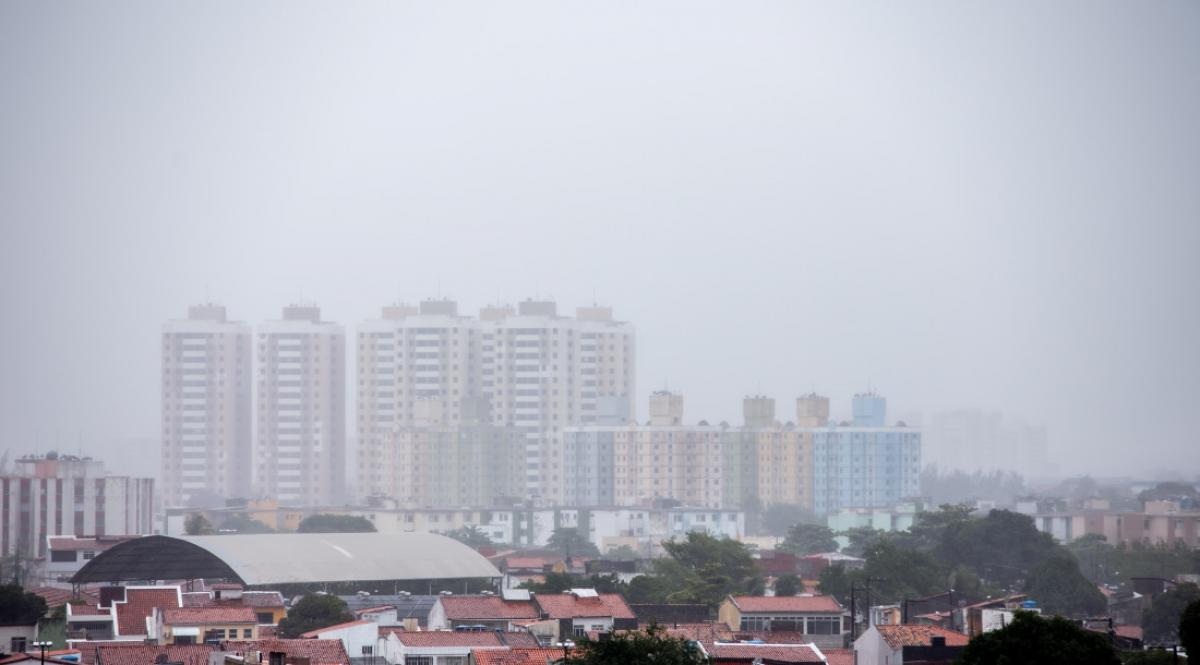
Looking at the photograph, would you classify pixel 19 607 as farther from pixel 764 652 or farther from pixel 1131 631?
pixel 1131 631

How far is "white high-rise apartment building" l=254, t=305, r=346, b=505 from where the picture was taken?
123375 millimetres

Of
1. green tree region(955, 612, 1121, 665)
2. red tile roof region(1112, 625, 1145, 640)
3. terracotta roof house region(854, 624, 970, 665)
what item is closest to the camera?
green tree region(955, 612, 1121, 665)

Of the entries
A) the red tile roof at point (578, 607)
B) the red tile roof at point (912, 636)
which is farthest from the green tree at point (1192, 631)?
the red tile roof at point (578, 607)

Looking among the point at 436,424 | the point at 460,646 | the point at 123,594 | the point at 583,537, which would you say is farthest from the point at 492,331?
the point at 460,646

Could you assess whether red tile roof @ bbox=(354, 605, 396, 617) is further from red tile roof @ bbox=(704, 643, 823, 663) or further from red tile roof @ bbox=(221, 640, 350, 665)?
red tile roof @ bbox=(704, 643, 823, 663)

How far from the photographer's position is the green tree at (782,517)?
330ft

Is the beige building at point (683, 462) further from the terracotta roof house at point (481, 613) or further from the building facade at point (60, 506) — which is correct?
the terracotta roof house at point (481, 613)

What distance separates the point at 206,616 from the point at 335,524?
45.7 meters

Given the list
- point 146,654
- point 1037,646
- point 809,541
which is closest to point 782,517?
point 809,541

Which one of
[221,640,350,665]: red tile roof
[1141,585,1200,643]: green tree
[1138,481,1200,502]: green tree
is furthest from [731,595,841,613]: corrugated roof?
[1138,481,1200,502]: green tree

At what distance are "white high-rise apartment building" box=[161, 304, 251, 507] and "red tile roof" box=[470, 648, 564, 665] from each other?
329 feet

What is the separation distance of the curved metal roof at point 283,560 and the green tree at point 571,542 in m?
28.9

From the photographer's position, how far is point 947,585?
43938 mm

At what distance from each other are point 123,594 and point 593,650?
14468 millimetres
